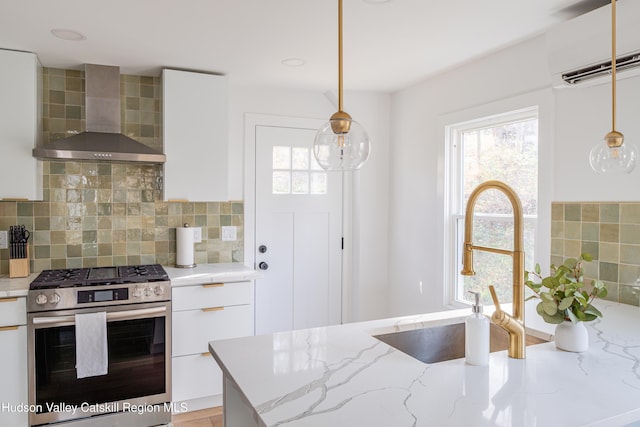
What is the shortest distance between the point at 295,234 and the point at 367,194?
0.73 metres

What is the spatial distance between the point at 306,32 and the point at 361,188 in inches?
66.0

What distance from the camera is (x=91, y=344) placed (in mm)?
2494

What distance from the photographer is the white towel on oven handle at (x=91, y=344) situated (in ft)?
8.11

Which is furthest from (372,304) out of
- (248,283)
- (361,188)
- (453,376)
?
(453,376)

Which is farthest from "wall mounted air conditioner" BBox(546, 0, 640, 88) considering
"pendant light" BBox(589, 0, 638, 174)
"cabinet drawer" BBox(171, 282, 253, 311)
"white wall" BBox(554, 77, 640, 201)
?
"cabinet drawer" BBox(171, 282, 253, 311)

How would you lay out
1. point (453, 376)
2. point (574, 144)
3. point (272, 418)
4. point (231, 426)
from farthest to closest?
1. point (574, 144)
2. point (231, 426)
3. point (453, 376)
4. point (272, 418)

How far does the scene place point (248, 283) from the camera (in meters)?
2.99

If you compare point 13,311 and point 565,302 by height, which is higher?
point 565,302

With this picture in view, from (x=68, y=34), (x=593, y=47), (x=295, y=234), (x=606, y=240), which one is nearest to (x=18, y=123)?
(x=68, y=34)

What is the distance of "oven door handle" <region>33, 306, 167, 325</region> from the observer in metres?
2.43

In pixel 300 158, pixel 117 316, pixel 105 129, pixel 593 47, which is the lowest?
pixel 117 316

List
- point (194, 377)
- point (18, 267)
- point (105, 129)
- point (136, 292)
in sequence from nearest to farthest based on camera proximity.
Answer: point (136, 292), point (18, 267), point (194, 377), point (105, 129)

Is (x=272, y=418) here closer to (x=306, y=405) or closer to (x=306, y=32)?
(x=306, y=405)

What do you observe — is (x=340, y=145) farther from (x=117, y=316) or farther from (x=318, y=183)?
(x=318, y=183)
